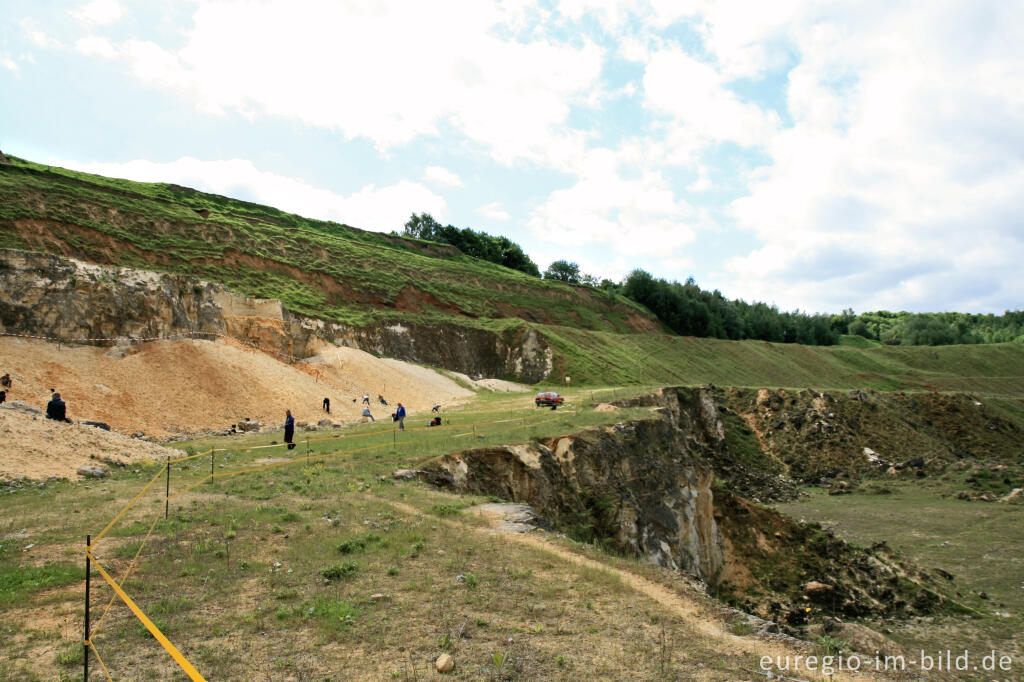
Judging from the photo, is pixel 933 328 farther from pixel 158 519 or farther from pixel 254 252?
pixel 158 519

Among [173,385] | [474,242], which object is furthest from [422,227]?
[173,385]

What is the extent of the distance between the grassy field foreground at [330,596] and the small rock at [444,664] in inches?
5.2

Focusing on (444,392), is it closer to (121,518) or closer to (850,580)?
(850,580)

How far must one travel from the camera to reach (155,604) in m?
7.50

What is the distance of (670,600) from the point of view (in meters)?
8.84

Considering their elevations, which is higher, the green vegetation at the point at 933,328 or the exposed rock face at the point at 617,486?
the green vegetation at the point at 933,328

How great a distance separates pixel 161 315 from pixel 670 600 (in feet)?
114

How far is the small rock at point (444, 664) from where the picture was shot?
6.03m

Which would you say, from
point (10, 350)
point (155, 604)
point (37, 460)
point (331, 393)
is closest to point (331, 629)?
point (155, 604)

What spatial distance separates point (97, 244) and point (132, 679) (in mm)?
47838

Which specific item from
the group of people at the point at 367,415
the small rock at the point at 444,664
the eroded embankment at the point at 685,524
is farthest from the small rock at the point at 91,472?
the small rock at the point at 444,664

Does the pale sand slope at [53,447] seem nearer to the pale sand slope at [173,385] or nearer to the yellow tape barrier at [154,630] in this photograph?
the pale sand slope at [173,385]

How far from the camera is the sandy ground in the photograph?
14820 millimetres

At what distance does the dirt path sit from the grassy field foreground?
51 mm
